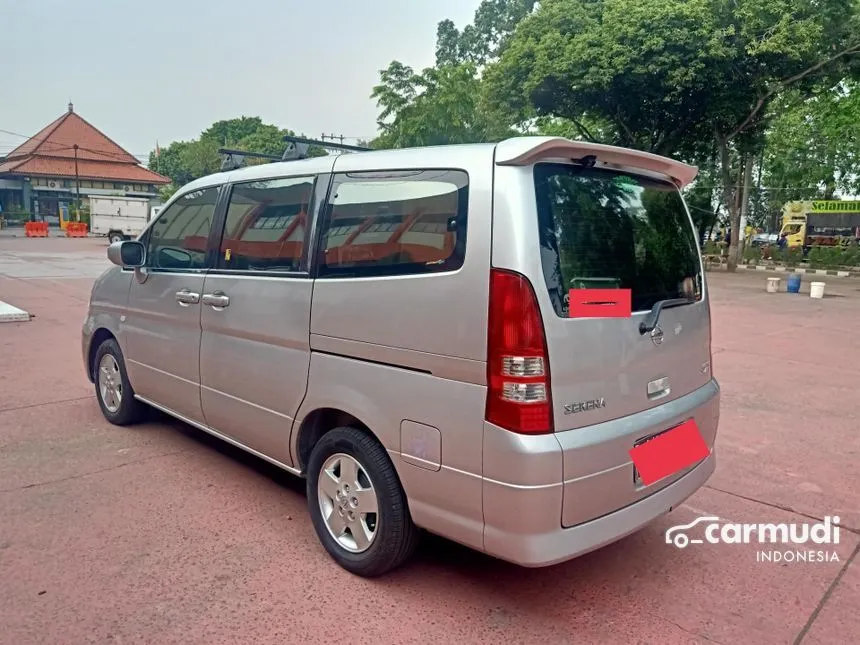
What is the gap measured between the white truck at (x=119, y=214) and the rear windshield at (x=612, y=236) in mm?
36288

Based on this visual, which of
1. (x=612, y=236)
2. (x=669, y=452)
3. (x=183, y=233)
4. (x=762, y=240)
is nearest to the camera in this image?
(x=612, y=236)

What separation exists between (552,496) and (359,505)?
94cm

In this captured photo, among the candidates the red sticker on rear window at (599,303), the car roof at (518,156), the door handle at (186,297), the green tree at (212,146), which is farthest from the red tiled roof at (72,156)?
the red sticker on rear window at (599,303)

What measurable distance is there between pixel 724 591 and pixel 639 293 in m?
1.39

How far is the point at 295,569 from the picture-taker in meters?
2.90

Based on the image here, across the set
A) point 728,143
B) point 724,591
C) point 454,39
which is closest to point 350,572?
point 724,591

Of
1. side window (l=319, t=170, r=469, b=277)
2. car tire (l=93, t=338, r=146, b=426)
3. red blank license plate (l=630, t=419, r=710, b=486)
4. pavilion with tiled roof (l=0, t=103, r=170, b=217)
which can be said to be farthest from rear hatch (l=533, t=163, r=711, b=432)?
pavilion with tiled roof (l=0, t=103, r=170, b=217)

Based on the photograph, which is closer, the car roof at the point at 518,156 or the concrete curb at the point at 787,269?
the car roof at the point at 518,156

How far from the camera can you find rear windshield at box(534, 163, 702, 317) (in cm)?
241

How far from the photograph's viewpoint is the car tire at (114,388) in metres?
4.59

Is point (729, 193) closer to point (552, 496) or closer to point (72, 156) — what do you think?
point (552, 496)

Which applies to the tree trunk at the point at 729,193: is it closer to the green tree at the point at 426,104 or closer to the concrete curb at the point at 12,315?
the green tree at the point at 426,104

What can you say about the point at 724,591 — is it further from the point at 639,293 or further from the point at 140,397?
the point at 140,397

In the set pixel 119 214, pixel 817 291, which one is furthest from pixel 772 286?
pixel 119 214
